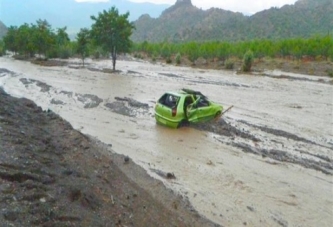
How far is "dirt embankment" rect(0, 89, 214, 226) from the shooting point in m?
5.68

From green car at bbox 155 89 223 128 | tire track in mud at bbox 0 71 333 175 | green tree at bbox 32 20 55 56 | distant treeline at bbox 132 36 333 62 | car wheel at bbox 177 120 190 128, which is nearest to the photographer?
tire track in mud at bbox 0 71 333 175

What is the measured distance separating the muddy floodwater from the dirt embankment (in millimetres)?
994

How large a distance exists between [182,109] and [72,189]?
825 cm

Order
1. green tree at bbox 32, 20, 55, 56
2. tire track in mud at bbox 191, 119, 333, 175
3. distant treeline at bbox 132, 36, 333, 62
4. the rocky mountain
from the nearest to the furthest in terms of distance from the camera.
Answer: tire track in mud at bbox 191, 119, 333, 175
distant treeline at bbox 132, 36, 333, 62
green tree at bbox 32, 20, 55, 56
the rocky mountain

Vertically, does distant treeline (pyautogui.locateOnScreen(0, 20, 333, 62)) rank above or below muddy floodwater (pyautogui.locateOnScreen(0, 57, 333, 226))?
above

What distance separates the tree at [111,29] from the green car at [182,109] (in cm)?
2860

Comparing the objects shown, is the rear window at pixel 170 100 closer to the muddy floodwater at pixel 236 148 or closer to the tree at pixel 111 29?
the muddy floodwater at pixel 236 148

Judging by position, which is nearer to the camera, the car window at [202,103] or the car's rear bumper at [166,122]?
the car's rear bumper at [166,122]

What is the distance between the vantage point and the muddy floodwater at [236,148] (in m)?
8.71

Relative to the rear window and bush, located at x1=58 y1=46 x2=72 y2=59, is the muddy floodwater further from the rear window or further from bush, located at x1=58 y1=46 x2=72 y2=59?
bush, located at x1=58 y1=46 x2=72 y2=59

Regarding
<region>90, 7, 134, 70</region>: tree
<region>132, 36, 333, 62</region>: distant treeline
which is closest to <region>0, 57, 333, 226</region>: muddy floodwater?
<region>90, 7, 134, 70</region>: tree

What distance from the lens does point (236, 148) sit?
12.8 m

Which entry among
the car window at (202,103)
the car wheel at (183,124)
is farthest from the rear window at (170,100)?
the car window at (202,103)

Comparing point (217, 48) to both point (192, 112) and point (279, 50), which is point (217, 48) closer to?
point (279, 50)
